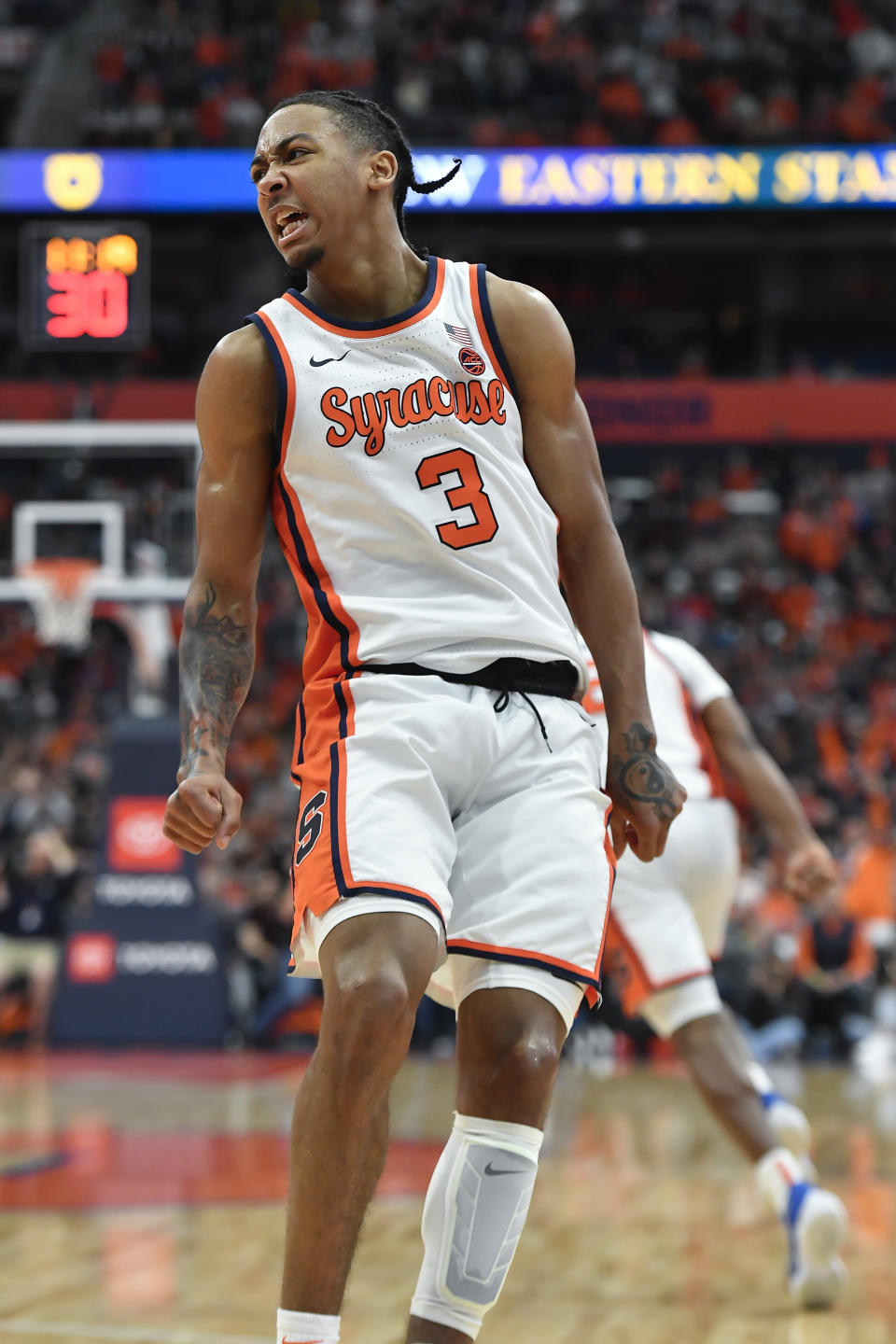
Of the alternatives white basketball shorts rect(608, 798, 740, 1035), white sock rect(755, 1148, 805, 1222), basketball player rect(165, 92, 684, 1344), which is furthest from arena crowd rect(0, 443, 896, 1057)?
basketball player rect(165, 92, 684, 1344)

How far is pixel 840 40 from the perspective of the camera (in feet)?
70.3

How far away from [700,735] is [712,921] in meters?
0.58

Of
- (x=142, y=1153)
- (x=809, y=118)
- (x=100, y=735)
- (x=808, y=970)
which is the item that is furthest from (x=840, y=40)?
(x=142, y=1153)

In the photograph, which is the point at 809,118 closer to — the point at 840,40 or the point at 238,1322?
the point at 840,40

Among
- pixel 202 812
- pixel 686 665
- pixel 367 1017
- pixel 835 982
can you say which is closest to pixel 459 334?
pixel 202 812

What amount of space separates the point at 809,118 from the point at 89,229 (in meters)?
12.4

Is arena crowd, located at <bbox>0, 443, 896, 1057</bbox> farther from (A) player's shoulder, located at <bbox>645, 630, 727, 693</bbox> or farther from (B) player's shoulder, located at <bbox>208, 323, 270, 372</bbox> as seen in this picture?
(B) player's shoulder, located at <bbox>208, 323, 270, 372</bbox>

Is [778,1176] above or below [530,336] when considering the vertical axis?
below

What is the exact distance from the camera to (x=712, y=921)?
17.1 ft

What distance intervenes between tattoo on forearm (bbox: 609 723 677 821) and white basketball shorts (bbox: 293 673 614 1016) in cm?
10

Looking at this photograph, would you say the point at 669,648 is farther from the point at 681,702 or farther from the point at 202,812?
the point at 202,812

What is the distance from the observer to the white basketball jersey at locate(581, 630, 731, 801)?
16.4 feet

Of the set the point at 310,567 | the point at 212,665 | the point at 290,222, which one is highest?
the point at 290,222

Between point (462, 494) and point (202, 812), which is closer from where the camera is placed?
point (202, 812)
